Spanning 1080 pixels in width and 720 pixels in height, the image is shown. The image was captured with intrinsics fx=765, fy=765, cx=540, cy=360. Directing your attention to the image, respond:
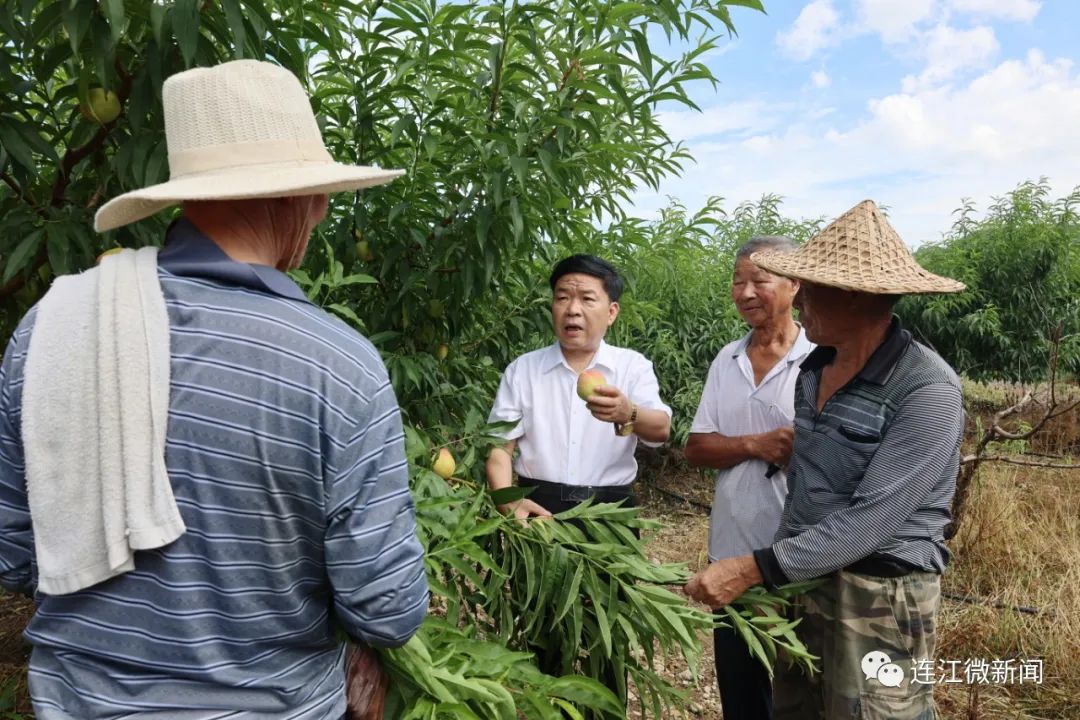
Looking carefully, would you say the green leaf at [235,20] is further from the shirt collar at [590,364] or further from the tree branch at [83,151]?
the shirt collar at [590,364]

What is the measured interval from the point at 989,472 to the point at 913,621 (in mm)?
4576

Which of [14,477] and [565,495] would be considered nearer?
[14,477]

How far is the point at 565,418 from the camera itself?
2.59 metres

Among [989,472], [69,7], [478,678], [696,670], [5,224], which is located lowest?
[989,472]

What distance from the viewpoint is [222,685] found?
1024 millimetres

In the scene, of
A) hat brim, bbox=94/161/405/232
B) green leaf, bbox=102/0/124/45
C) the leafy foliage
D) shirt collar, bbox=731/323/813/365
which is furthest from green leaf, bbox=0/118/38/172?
the leafy foliage

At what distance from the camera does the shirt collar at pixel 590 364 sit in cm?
265

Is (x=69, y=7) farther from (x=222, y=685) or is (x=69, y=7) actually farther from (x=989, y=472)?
(x=989, y=472)

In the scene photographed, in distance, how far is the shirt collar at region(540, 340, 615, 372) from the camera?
2.65m

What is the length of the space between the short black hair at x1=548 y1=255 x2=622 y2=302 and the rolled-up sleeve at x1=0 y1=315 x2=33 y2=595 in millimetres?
1799

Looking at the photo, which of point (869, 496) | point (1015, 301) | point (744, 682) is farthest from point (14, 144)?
point (1015, 301)

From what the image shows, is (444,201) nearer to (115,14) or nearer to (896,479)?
(115,14)

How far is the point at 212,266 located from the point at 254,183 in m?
0.12

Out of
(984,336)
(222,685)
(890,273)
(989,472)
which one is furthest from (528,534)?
(984,336)
